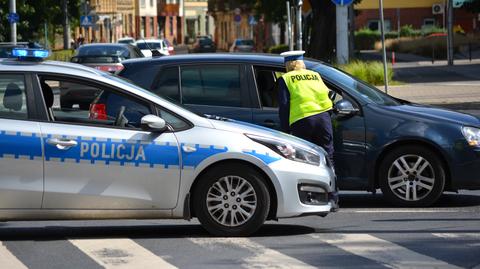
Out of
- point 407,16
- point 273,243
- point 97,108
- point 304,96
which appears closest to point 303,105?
point 304,96

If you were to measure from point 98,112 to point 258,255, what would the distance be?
1.94 meters

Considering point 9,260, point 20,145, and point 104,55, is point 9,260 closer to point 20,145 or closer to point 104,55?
point 20,145

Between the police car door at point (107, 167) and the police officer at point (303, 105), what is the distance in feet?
6.30

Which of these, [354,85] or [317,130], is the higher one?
[354,85]

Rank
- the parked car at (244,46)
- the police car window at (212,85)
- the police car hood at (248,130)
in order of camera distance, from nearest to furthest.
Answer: the police car hood at (248,130) < the police car window at (212,85) < the parked car at (244,46)

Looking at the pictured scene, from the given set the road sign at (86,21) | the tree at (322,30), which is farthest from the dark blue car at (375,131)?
the road sign at (86,21)

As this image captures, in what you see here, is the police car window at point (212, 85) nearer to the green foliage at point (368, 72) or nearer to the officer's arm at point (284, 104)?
the officer's arm at point (284, 104)

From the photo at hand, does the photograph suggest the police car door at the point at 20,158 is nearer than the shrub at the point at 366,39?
Yes

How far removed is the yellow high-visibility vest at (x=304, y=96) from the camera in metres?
10.9

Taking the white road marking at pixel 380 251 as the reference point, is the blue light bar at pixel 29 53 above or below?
above

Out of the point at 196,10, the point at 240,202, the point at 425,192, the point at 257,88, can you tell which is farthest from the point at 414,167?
the point at 196,10

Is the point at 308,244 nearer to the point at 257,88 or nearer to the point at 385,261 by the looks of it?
the point at 385,261

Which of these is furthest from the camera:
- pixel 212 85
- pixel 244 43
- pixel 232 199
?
pixel 244 43

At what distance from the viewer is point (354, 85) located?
1173cm
